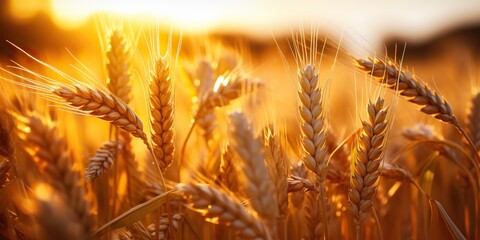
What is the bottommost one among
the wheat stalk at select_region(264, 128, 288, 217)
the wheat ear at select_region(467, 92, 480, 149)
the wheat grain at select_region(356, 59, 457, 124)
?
the wheat ear at select_region(467, 92, 480, 149)

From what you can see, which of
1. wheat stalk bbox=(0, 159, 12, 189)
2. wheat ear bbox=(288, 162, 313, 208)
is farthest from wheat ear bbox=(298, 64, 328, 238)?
wheat stalk bbox=(0, 159, 12, 189)

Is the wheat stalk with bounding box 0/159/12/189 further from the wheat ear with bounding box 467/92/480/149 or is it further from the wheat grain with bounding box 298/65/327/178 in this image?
the wheat ear with bounding box 467/92/480/149

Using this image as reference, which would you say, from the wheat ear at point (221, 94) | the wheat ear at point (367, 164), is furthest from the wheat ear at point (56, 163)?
the wheat ear at point (221, 94)

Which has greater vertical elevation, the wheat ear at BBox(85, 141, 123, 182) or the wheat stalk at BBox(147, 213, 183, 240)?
the wheat ear at BBox(85, 141, 123, 182)

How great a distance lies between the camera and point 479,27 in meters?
32.1

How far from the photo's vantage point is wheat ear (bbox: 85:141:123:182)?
177cm

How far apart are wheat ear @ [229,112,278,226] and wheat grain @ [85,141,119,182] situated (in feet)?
2.27

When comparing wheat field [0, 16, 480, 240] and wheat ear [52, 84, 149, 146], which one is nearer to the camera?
wheat field [0, 16, 480, 240]

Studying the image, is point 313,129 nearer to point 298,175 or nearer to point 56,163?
point 298,175

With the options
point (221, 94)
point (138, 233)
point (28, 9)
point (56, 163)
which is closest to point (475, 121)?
point (221, 94)

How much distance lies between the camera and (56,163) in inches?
44.6

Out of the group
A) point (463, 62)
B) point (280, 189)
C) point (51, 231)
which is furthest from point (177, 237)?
point (463, 62)

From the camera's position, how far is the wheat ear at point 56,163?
1.10 metres

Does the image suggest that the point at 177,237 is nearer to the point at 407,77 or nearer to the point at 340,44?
the point at 340,44
